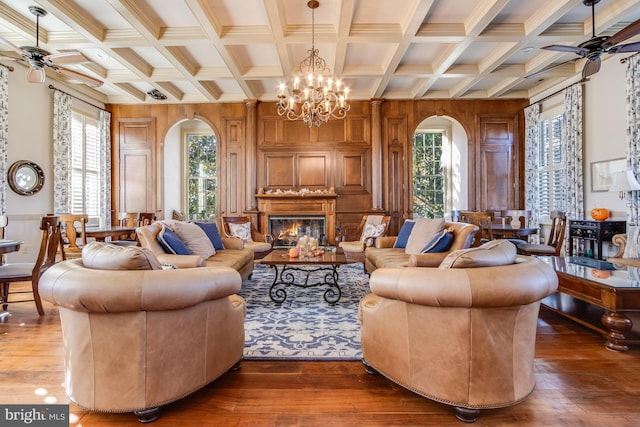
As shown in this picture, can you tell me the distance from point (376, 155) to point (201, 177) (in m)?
4.63

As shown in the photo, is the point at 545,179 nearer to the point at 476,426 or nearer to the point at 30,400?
the point at 476,426

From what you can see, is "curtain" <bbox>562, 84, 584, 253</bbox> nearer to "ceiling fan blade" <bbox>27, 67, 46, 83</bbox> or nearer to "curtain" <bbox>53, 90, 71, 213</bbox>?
"ceiling fan blade" <bbox>27, 67, 46, 83</bbox>

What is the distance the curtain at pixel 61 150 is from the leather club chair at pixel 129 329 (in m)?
5.26

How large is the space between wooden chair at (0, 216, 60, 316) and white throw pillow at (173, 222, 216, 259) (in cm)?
116

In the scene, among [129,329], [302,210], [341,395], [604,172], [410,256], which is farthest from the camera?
[302,210]

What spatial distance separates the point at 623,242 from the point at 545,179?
3015 millimetres

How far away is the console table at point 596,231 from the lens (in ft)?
15.5

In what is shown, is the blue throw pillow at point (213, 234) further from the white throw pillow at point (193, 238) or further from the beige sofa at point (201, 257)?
the white throw pillow at point (193, 238)

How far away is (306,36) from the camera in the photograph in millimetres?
4586

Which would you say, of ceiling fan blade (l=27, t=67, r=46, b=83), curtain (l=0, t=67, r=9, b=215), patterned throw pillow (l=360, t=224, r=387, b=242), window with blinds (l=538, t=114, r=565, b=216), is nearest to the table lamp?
window with blinds (l=538, t=114, r=565, b=216)

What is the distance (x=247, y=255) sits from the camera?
4305 mm

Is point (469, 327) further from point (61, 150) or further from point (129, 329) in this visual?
point (61, 150)

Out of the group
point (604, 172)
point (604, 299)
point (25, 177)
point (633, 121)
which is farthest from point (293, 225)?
point (633, 121)

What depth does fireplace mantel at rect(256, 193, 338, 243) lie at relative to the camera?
6848mm
